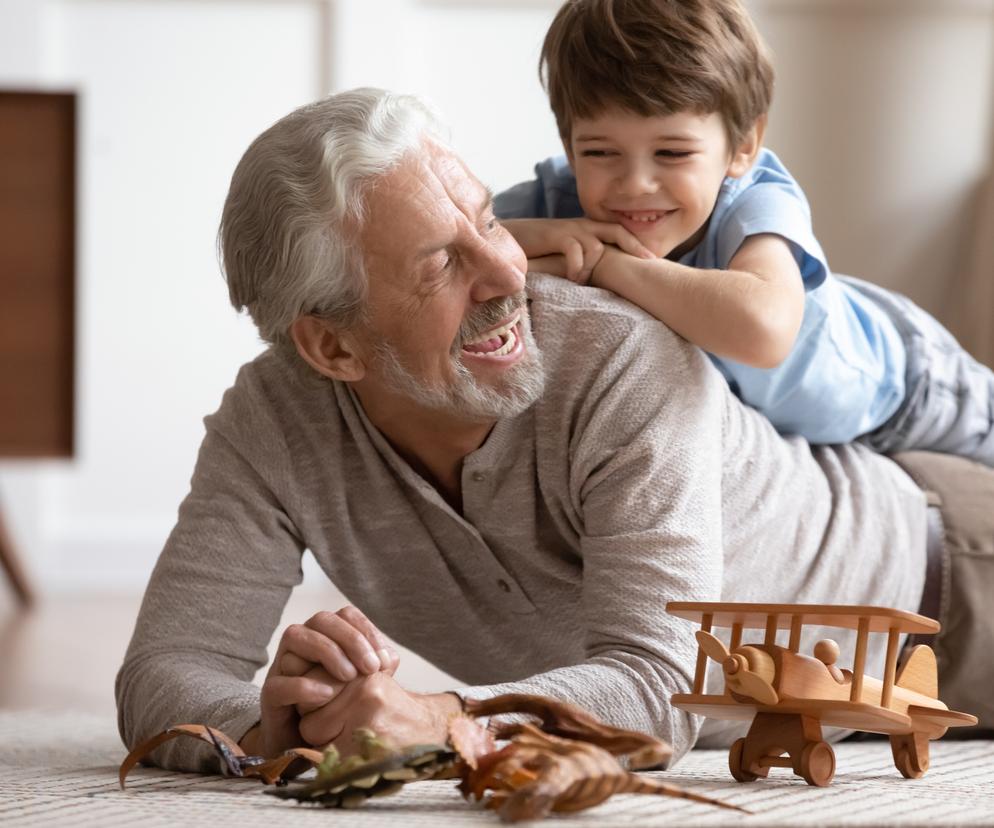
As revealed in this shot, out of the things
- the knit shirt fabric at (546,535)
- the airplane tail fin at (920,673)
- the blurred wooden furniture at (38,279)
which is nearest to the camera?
the airplane tail fin at (920,673)

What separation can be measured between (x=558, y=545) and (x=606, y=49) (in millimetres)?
523

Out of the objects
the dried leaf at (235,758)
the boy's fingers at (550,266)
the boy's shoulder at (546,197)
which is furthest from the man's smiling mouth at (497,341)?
the dried leaf at (235,758)

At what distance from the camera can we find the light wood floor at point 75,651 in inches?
96.7

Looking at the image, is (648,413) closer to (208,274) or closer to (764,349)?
(764,349)

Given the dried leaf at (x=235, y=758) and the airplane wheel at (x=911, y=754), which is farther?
the airplane wheel at (x=911, y=754)

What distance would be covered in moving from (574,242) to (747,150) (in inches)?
11.2

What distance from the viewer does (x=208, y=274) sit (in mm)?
4066

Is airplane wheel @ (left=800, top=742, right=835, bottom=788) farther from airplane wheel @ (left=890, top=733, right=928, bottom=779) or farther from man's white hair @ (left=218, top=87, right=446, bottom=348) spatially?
man's white hair @ (left=218, top=87, right=446, bottom=348)

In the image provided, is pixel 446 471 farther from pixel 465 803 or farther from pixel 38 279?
pixel 38 279

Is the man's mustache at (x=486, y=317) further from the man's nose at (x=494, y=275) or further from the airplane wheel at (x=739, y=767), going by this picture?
the airplane wheel at (x=739, y=767)

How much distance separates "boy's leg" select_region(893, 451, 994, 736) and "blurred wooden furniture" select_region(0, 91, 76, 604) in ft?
6.81

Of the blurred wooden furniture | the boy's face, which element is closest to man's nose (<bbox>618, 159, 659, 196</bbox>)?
the boy's face

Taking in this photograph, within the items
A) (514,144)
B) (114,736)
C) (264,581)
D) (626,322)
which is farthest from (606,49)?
(514,144)

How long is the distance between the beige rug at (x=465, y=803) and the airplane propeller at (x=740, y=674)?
0.07 metres
